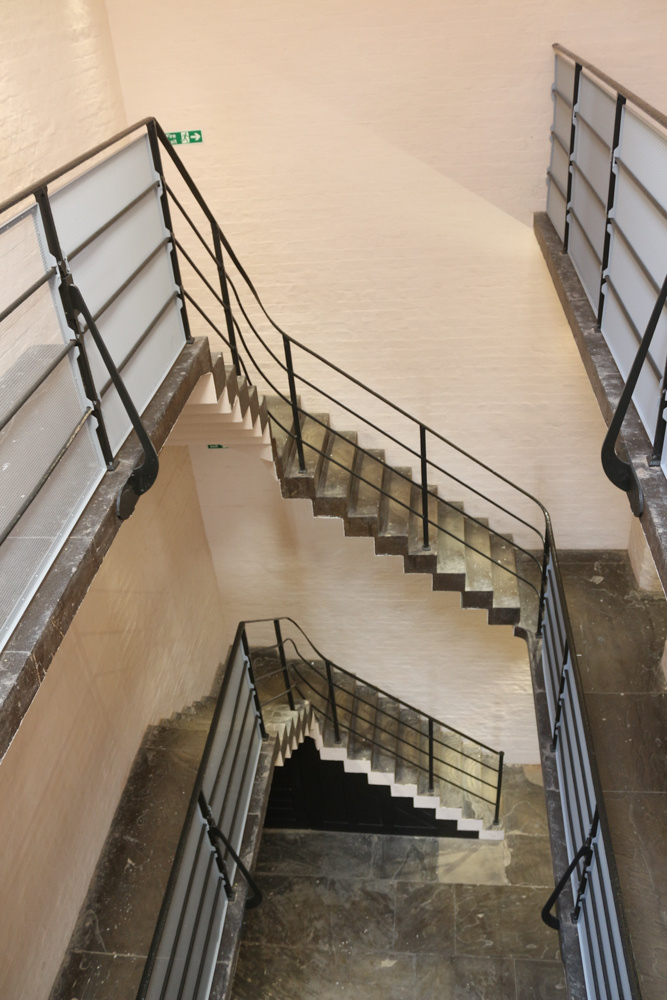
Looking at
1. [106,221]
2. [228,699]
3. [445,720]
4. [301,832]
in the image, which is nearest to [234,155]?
[106,221]

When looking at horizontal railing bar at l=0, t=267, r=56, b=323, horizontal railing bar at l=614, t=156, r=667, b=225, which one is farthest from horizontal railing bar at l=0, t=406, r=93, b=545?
horizontal railing bar at l=614, t=156, r=667, b=225

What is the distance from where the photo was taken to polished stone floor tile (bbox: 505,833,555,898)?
21.3ft

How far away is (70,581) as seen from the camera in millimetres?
2467

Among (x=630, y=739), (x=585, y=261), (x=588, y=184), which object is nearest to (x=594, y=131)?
(x=588, y=184)

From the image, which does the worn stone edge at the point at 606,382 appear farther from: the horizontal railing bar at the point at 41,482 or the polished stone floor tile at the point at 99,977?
the polished stone floor tile at the point at 99,977

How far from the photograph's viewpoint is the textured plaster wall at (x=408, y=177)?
4836 millimetres

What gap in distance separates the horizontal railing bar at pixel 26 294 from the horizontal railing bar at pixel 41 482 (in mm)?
491

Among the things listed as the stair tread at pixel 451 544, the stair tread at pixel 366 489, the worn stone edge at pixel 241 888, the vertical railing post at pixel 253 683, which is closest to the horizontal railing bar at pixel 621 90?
the stair tread at pixel 366 489

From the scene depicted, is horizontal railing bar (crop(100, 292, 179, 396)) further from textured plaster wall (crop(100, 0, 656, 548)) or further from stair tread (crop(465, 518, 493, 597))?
stair tread (crop(465, 518, 493, 597))

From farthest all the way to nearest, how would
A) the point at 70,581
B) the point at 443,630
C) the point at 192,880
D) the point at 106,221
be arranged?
the point at 443,630
the point at 192,880
the point at 106,221
the point at 70,581

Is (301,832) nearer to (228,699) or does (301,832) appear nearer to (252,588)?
(252,588)

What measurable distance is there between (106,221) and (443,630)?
469 cm

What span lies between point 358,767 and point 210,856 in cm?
278

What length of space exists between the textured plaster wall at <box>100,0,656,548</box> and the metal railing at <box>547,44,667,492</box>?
44cm
